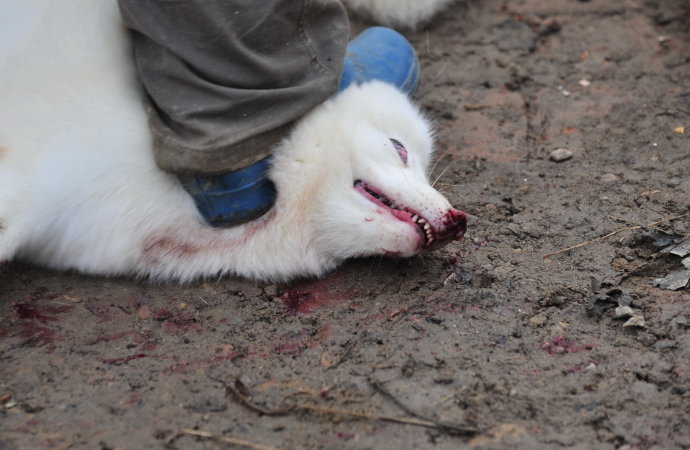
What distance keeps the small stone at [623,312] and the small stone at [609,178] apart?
0.92 meters

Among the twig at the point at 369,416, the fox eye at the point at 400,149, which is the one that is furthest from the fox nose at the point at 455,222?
the twig at the point at 369,416

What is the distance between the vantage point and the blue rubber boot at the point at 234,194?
269 cm

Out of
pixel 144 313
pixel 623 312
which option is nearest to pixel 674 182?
pixel 623 312

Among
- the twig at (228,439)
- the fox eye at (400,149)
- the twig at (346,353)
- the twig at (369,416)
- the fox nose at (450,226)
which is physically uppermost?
the fox eye at (400,149)

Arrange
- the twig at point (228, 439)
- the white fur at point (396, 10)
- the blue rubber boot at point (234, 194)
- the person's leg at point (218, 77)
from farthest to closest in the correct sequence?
1. the white fur at point (396, 10)
2. the blue rubber boot at point (234, 194)
3. the person's leg at point (218, 77)
4. the twig at point (228, 439)

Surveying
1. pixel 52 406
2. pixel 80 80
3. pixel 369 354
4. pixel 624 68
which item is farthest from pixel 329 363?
pixel 624 68

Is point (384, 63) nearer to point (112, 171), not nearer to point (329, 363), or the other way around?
point (112, 171)

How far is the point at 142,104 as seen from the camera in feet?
8.95

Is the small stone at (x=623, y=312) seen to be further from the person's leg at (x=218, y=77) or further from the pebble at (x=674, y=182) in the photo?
the person's leg at (x=218, y=77)

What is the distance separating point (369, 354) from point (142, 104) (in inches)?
44.7

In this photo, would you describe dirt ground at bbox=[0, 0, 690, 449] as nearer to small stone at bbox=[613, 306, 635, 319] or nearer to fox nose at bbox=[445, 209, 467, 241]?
small stone at bbox=[613, 306, 635, 319]

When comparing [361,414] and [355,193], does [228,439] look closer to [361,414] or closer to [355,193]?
[361,414]

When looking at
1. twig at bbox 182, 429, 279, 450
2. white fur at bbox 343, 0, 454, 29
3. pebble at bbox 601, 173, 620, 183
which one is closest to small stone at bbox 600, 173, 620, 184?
pebble at bbox 601, 173, 620, 183

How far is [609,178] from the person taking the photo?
3.35m
